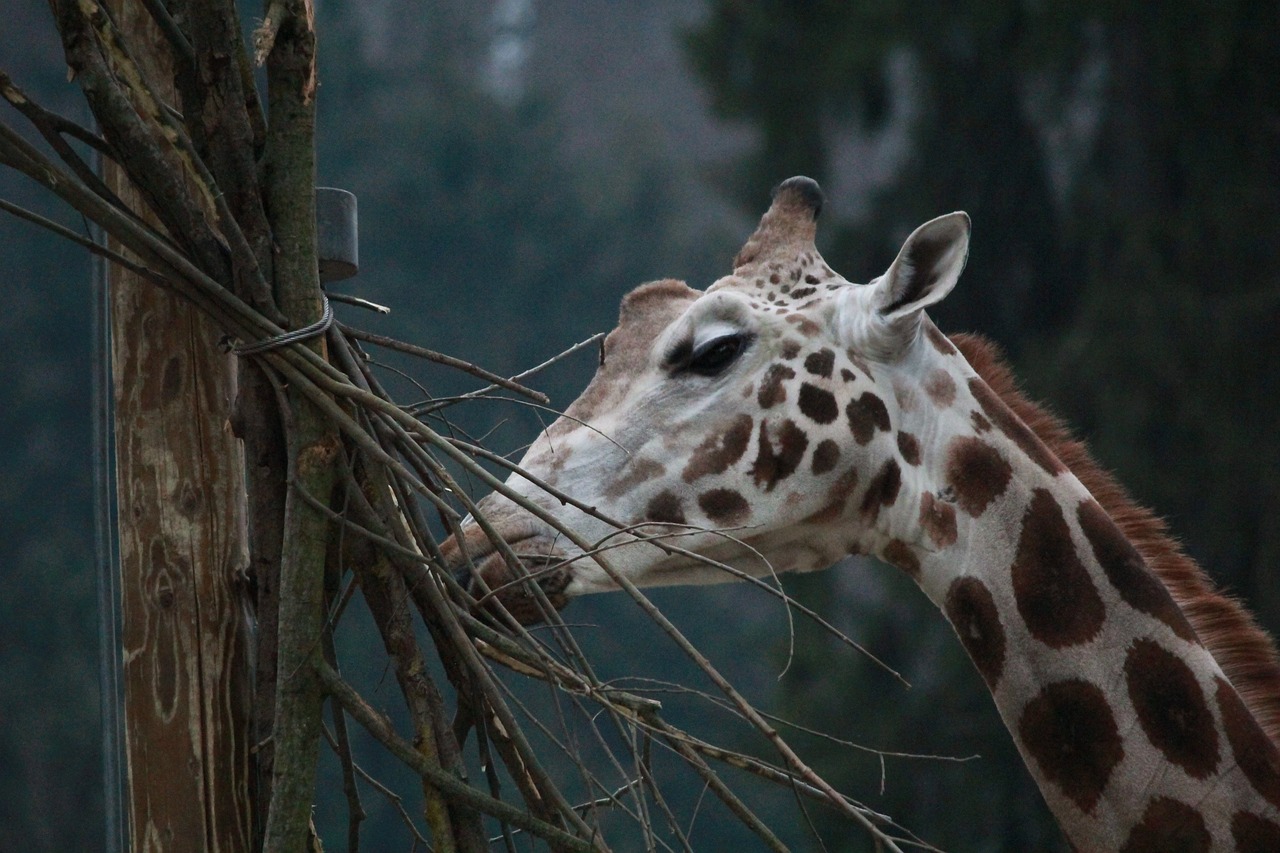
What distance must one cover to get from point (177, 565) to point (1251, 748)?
5.62ft

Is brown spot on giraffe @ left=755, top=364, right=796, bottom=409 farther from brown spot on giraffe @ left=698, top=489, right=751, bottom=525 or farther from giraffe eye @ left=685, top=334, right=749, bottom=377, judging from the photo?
brown spot on giraffe @ left=698, top=489, right=751, bottom=525

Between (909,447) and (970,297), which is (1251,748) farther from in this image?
(970,297)

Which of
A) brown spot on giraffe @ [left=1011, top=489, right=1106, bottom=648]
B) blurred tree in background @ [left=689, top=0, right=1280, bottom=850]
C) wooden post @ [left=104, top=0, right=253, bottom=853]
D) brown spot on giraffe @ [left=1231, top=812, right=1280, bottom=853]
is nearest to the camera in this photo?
wooden post @ [left=104, top=0, right=253, bottom=853]

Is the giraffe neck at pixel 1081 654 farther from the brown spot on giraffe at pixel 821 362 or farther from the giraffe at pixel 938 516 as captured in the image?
the brown spot on giraffe at pixel 821 362

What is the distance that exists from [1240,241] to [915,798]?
417 cm

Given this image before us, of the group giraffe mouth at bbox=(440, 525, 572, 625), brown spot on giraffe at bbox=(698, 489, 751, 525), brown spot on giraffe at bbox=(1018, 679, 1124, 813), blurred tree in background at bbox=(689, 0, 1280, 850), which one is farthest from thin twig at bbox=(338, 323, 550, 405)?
blurred tree in background at bbox=(689, 0, 1280, 850)

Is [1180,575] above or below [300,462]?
below

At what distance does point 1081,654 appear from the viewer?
2441 millimetres

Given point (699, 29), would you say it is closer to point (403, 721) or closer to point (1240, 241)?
point (1240, 241)

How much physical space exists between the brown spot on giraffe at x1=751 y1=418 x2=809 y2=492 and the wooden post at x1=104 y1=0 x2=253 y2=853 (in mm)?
966

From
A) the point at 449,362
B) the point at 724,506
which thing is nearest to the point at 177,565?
the point at 449,362

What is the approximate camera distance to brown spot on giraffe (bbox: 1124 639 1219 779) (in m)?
2.36

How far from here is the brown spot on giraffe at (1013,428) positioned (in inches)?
103

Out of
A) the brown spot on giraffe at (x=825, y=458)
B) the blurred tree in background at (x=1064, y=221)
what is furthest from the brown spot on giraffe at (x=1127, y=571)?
the blurred tree in background at (x=1064, y=221)
